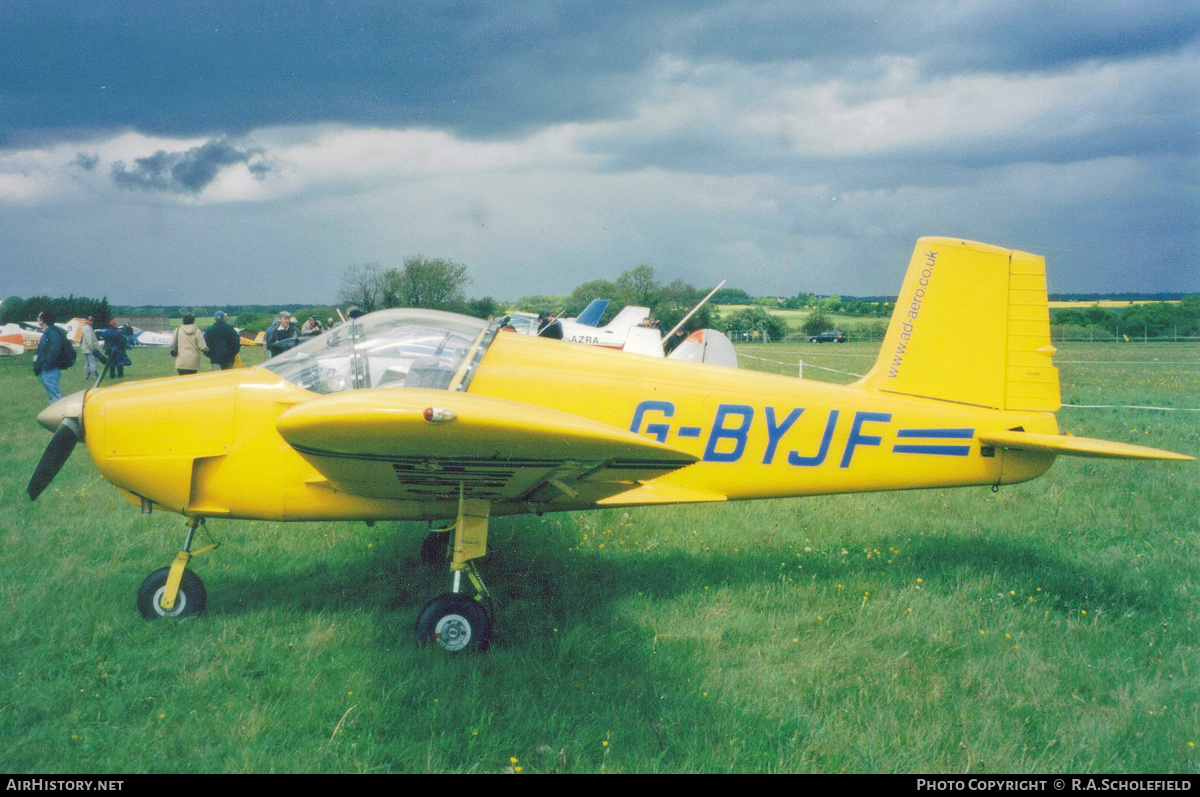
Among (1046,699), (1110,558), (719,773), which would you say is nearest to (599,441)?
(719,773)

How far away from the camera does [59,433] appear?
4133 mm

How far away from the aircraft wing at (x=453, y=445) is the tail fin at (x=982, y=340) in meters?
2.33

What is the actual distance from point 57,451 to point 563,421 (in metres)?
3.32

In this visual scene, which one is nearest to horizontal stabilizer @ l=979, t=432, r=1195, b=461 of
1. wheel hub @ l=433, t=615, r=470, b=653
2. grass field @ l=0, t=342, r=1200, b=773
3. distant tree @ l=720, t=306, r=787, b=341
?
grass field @ l=0, t=342, r=1200, b=773

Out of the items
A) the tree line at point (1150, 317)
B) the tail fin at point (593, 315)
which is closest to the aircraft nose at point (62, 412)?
the tail fin at point (593, 315)

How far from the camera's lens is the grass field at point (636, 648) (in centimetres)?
319

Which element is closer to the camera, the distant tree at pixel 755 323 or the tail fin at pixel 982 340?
the tail fin at pixel 982 340

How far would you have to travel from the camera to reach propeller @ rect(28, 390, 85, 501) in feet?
13.6

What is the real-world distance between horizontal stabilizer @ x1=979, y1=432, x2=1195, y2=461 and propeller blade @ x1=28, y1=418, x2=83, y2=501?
5.85 metres

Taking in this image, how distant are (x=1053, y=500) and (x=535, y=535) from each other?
5315mm

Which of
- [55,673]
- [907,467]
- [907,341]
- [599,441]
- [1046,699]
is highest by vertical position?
[907,341]

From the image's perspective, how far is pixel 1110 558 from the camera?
218 inches

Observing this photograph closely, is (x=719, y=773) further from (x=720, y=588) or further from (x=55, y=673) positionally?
(x=55, y=673)

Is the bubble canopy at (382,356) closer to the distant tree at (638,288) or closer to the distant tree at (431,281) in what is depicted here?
the distant tree at (431,281)
